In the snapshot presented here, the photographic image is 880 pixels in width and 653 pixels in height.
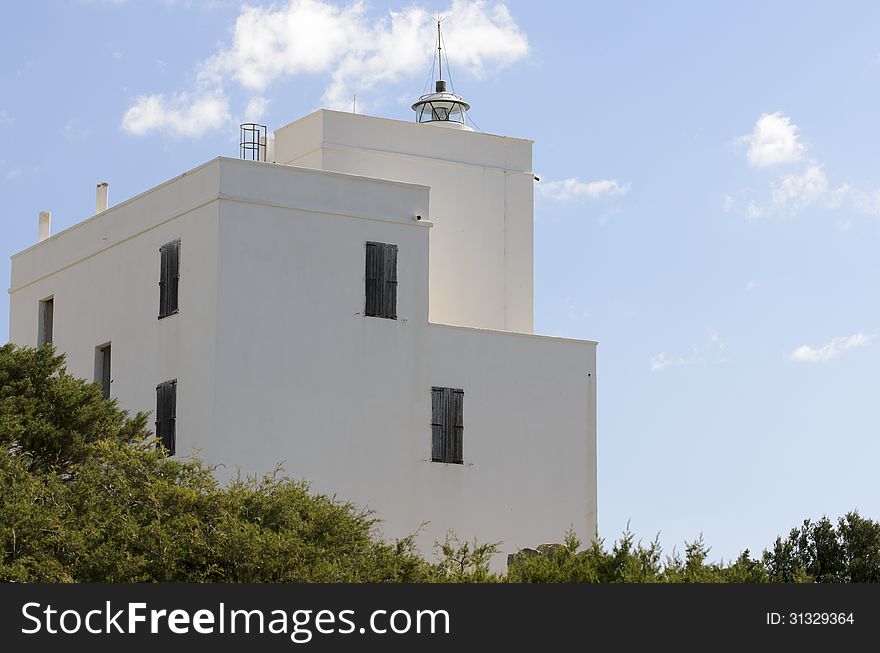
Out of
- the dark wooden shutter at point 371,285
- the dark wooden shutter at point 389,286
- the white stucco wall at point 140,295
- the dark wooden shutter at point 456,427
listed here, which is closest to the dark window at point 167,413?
the white stucco wall at point 140,295

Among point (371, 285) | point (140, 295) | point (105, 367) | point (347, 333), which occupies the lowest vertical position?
point (105, 367)

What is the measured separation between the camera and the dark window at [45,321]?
124 feet

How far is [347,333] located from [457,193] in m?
6.16

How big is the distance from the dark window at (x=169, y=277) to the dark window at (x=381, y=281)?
3.65m

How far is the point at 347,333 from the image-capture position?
3256 centimetres

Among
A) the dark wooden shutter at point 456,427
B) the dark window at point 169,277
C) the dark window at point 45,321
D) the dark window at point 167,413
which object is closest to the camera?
the dark window at point 167,413

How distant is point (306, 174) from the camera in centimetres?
3291

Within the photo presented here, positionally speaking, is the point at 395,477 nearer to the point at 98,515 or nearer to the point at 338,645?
the point at 98,515

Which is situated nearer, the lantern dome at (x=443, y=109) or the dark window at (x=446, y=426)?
the dark window at (x=446, y=426)

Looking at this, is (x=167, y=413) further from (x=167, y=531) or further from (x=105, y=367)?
(x=167, y=531)

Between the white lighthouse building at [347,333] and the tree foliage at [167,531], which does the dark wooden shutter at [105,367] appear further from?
the tree foliage at [167,531]

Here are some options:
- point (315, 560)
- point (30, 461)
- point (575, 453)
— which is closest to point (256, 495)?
point (315, 560)

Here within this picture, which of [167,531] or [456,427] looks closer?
[167,531]

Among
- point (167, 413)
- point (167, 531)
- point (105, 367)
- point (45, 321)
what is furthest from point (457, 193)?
point (167, 531)
